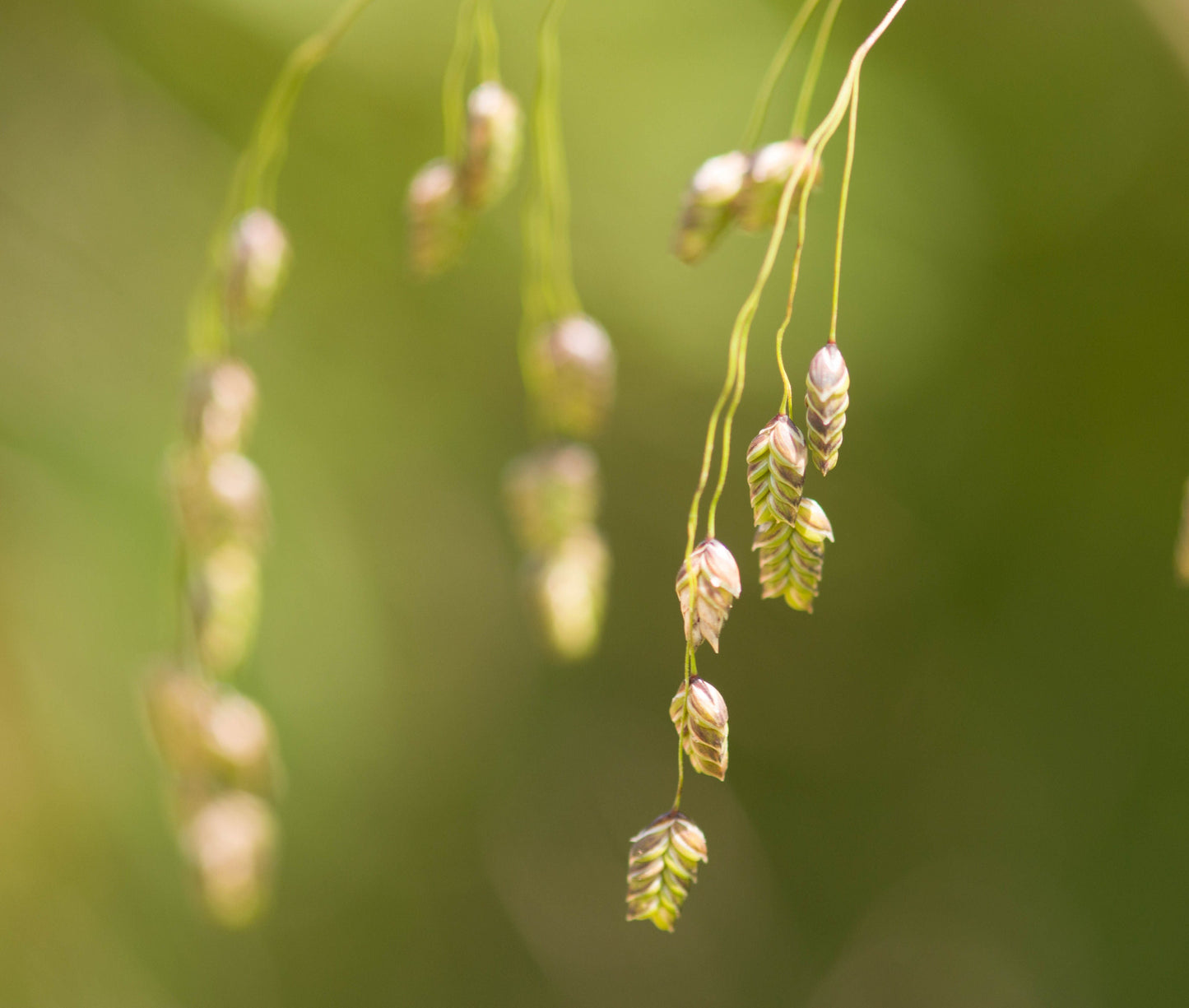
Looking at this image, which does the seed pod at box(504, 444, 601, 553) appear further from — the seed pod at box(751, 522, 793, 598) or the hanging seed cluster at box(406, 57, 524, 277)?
the seed pod at box(751, 522, 793, 598)

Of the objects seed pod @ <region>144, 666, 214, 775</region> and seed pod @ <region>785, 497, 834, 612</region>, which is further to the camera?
seed pod @ <region>144, 666, 214, 775</region>

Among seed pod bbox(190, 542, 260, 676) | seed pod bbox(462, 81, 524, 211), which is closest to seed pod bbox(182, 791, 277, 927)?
seed pod bbox(190, 542, 260, 676)

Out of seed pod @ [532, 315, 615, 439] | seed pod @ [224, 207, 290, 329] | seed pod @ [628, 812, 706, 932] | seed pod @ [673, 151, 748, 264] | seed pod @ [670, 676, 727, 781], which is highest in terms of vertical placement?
seed pod @ [224, 207, 290, 329]

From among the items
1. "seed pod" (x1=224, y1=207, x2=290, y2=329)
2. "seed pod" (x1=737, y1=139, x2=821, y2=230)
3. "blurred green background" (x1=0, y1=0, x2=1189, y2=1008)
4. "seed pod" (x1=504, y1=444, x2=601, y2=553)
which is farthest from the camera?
"blurred green background" (x1=0, y1=0, x2=1189, y2=1008)

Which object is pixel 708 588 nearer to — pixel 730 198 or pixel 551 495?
pixel 730 198

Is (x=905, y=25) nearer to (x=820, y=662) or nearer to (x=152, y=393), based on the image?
(x=820, y=662)

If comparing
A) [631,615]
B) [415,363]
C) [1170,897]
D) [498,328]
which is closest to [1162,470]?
[1170,897]

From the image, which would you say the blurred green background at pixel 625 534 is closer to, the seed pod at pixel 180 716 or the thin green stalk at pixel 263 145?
the seed pod at pixel 180 716

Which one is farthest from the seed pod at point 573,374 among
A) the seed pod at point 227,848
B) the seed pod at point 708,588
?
the seed pod at point 227,848
